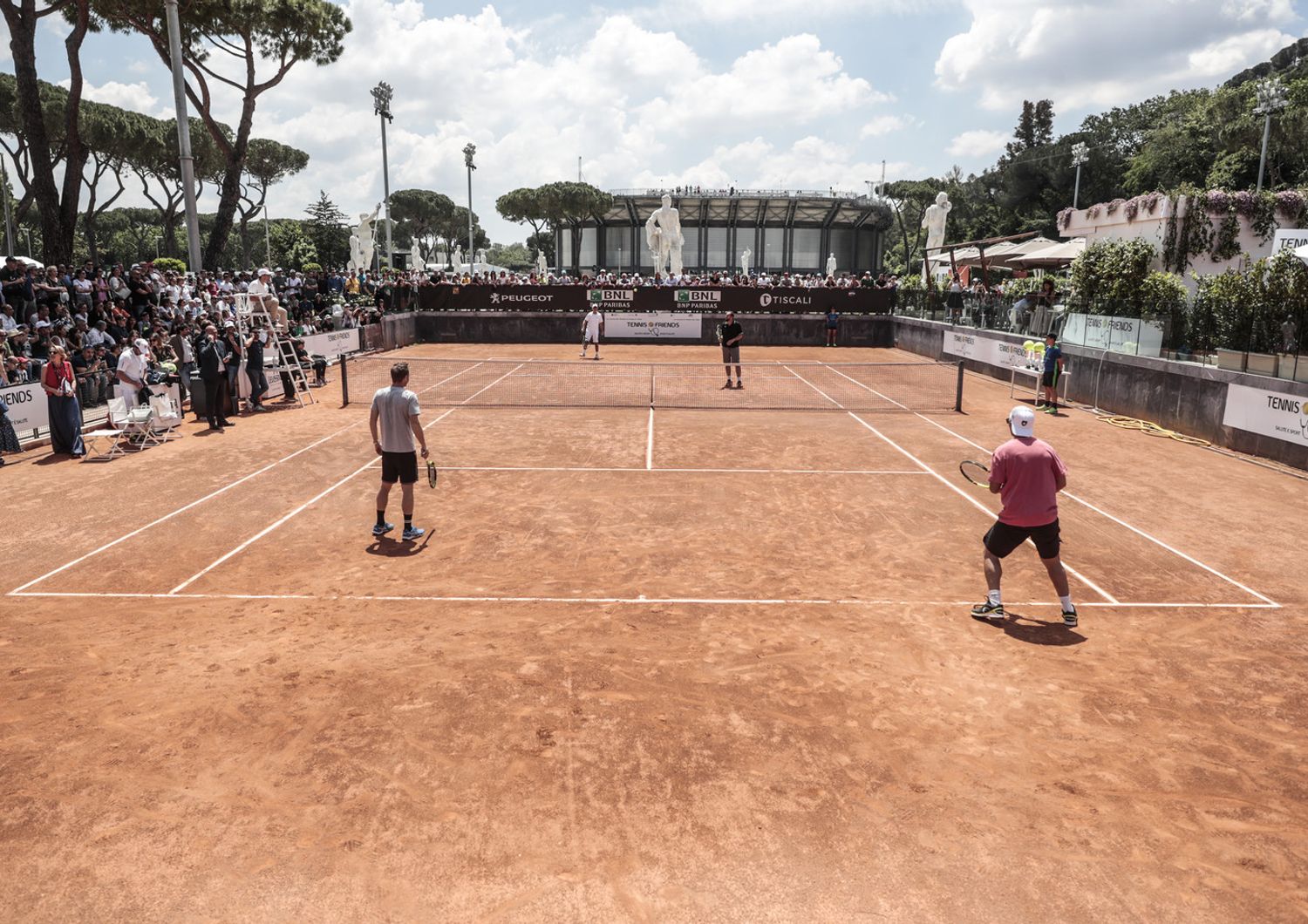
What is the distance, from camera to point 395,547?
9609 mm

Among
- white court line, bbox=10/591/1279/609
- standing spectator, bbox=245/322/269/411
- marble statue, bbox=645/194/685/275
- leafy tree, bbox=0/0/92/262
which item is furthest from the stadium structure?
white court line, bbox=10/591/1279/609

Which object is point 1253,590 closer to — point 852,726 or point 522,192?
point 852,726

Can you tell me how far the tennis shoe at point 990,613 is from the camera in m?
7.66

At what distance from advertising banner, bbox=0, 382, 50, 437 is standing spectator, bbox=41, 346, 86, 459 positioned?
1.30 ft

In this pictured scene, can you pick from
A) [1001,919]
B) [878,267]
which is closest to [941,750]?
[1001,919]

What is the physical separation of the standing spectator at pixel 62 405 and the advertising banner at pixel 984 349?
2244 centimetres

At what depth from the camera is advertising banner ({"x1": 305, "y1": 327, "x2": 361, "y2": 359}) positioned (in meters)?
25.9

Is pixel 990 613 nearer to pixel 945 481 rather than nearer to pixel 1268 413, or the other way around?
pixel 945 481

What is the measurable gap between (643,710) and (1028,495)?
12.7ft

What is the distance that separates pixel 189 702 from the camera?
6.03 m

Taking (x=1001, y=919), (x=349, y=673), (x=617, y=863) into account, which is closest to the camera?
(x=1001, y=919)

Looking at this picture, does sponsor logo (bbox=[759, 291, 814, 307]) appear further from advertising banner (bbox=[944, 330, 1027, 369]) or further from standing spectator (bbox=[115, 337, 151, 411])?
standing spectator (bbox=[115, 337, 151, 411])

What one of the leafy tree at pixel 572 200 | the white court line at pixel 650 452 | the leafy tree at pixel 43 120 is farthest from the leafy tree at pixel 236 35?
the leafy tree at pixel 572 200

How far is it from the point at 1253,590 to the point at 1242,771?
13.7 ft
